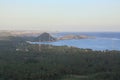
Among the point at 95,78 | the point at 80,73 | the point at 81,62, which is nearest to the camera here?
the point at 95,78

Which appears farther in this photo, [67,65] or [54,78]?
[67,65]

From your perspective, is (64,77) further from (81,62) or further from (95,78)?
(81,62)

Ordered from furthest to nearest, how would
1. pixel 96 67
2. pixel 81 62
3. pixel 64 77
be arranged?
pixel 81 62 → pixel 96 67 → pixel 64 77

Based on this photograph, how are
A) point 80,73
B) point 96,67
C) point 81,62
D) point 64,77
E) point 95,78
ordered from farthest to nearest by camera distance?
1. point 81,62
2. point 96,67
3. point 80,73
4. point 64,77
5. point 95,78

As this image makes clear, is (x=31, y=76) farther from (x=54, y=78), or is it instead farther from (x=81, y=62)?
(x=81, y=62)

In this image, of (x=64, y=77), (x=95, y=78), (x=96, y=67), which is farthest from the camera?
(x=96, y=67)

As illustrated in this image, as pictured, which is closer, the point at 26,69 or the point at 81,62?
the point at 26,69

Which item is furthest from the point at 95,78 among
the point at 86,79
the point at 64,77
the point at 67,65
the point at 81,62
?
the point at 81,62

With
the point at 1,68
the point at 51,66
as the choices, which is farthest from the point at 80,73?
the point at 1,68
